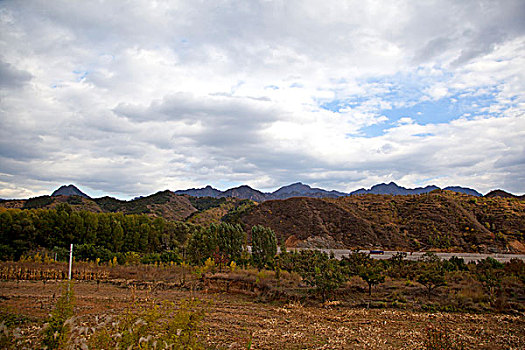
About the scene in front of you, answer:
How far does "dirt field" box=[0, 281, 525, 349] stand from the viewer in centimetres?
795

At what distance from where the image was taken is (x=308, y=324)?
997 cm

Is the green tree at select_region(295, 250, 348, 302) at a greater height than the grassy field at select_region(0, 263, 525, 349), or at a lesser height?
greater

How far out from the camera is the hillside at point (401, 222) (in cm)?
3716

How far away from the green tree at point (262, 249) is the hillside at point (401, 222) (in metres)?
18.2

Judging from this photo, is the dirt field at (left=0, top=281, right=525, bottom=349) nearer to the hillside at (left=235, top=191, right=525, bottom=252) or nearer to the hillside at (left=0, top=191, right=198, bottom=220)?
the hillside at (left=235, top=191, right=525, bottom=252)

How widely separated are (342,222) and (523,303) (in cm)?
3145

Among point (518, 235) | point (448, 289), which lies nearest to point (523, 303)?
point (448, 289)

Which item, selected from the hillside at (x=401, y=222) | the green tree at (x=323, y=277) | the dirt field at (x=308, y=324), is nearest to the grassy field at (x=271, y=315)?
the dirt field at (x=308, y=324)

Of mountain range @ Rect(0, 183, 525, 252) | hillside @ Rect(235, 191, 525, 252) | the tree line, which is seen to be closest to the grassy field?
the tree line

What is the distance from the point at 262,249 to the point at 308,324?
36.3 ft

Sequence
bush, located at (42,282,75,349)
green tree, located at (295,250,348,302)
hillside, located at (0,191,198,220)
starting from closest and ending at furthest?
bush, located at (42,282,75,349) < green tree, located at (295,250,348,302) < hillside, located at (0,191,198,220)

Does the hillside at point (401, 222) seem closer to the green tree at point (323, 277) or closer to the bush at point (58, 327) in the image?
the green tree at point (323, 277)

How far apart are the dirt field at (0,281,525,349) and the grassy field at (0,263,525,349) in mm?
24

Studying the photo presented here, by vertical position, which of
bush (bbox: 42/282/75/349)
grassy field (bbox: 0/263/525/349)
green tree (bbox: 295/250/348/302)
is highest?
bush (bbox: 42/282/75/349)
